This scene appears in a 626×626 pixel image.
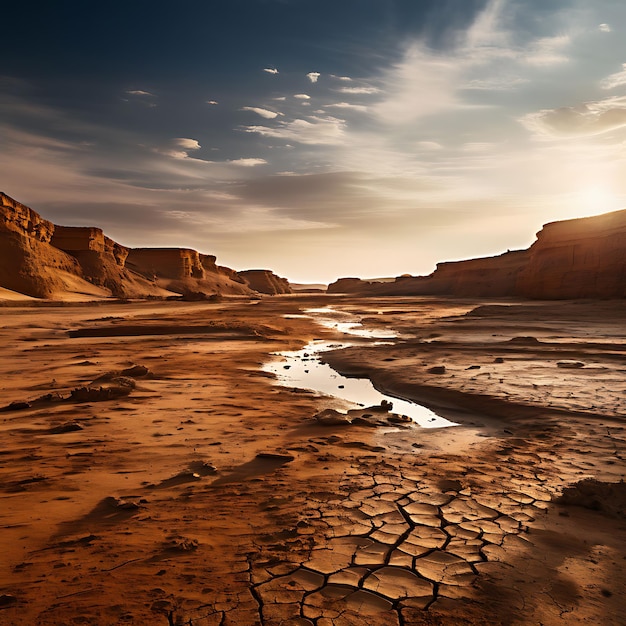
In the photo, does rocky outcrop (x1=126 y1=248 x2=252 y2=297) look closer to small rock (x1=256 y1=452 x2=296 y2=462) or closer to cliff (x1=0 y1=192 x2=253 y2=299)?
cliff (x1=0 y1=192 x2=253 y2=299)

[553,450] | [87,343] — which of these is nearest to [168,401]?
[553,450]

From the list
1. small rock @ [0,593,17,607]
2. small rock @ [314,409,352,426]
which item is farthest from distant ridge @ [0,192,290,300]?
small rock @ [0,593,17,607]

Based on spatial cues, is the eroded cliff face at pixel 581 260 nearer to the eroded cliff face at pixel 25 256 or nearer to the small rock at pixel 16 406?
the small rock at pixel 16 406

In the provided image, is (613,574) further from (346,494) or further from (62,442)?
(62,442)

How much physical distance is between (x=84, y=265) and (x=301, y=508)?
68329 mm

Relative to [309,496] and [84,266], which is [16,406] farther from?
[84,266]

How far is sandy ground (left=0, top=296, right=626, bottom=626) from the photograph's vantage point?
2.43 meters

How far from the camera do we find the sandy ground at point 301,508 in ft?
7.96

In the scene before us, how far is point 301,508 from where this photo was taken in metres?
3.51

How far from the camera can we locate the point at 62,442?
16.1 feet

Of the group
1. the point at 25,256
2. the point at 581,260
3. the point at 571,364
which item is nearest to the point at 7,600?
the point at 571,364

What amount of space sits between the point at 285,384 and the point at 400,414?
2.90 m

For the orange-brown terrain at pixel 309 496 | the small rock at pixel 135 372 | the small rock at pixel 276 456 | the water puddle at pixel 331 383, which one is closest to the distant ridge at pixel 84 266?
the water puddle at pixel 331 383

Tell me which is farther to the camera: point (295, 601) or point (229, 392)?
point (229, 392)
